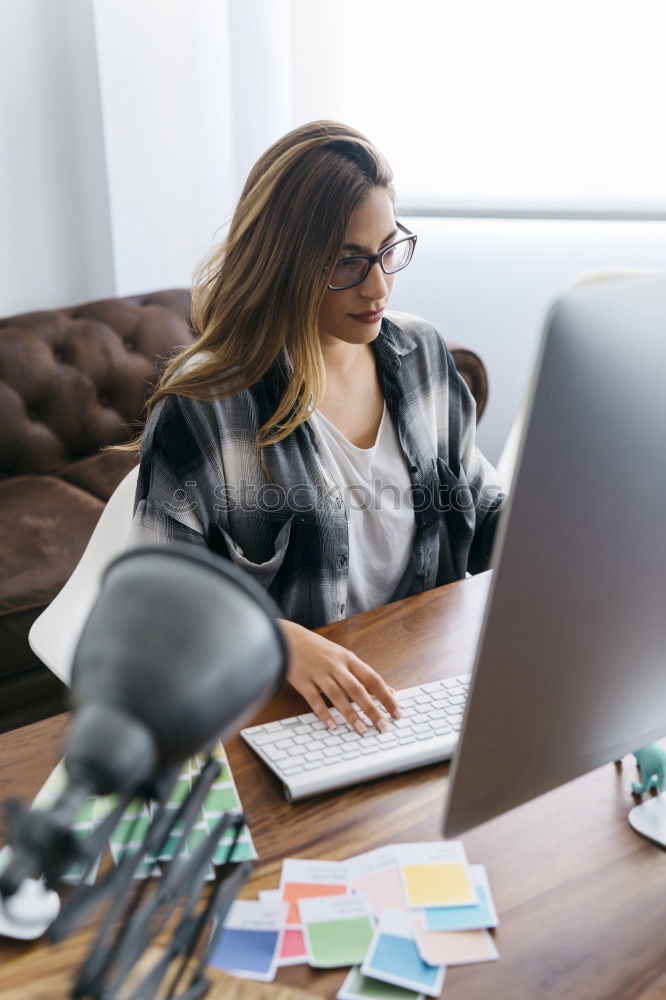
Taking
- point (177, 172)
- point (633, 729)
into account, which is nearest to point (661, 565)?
point (633, 729)

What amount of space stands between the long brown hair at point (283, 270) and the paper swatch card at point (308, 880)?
70 centimetres

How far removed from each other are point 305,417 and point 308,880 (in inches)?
30.0

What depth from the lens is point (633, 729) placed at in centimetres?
74

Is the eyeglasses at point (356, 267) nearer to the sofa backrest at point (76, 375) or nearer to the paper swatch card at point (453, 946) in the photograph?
the paper swatch card at point (453, 946)

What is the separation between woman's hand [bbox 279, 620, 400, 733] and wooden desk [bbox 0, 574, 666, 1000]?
34mm

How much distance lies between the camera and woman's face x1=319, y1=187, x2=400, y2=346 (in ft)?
4.37

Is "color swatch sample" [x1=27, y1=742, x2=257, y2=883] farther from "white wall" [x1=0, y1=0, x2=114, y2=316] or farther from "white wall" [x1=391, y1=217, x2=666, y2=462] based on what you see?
"white wall" [x1=0, y1=0, x2=114, y2=316]

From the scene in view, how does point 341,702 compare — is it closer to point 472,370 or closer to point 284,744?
point 284,744

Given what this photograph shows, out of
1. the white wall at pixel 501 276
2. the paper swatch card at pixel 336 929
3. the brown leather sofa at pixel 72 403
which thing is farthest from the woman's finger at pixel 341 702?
the white wall at pixel 501 276

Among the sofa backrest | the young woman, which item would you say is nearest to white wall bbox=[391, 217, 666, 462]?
the sofa backrest

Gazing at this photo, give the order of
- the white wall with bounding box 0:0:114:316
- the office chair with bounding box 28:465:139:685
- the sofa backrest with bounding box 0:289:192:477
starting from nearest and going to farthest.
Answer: the office chair with bounding box 28:465:139:685
the sofa backrest with bounding box 0:289:192:477
the white wall with bounding box 0:0:114:316

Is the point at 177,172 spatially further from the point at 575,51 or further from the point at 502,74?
the point at 575,51

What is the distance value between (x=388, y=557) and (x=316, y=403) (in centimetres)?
27

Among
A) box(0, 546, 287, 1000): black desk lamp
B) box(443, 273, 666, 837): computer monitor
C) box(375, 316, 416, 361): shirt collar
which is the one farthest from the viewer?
box(375, 316, 416, 361): shirt collar
